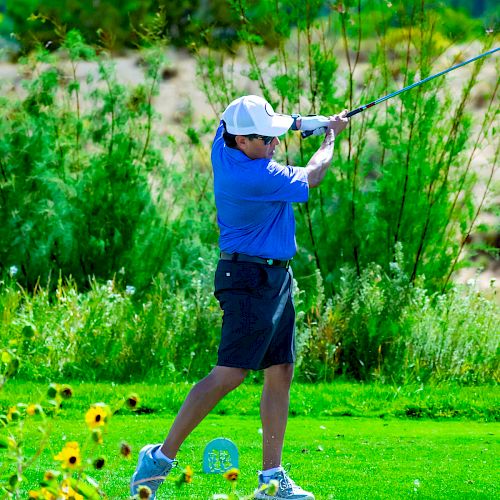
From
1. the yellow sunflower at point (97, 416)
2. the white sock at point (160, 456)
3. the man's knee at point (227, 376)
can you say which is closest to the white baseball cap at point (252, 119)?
the man's knee at point (227, 376)

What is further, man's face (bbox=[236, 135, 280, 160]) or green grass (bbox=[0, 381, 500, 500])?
green grass (bbox=[0, 381, 500, 500])

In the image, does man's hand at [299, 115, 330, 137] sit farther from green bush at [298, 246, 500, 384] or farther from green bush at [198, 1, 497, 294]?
green bush at [198, 1, 497, 294]

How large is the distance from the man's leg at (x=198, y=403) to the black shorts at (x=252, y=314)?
64 mm

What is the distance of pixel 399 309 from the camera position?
27.0ft

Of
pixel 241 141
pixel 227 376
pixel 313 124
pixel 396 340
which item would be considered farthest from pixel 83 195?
pixel 227 376

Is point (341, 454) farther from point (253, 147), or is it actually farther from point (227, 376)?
point (253, 147)

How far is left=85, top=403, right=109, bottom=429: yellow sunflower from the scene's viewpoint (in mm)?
2857

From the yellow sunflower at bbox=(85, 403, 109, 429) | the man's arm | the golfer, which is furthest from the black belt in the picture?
the yellow sunflower at bbox=(85, 403, 109, 429)

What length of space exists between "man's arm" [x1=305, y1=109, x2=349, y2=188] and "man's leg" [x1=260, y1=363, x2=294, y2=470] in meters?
0.80

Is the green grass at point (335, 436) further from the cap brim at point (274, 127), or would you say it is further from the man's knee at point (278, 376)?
the cap brim at point (274, 127)

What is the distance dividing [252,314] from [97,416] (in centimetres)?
162

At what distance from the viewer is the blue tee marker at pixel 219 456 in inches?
189

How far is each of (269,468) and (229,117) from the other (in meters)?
1.48

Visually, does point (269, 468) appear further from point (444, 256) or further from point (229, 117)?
point (444, 256)
